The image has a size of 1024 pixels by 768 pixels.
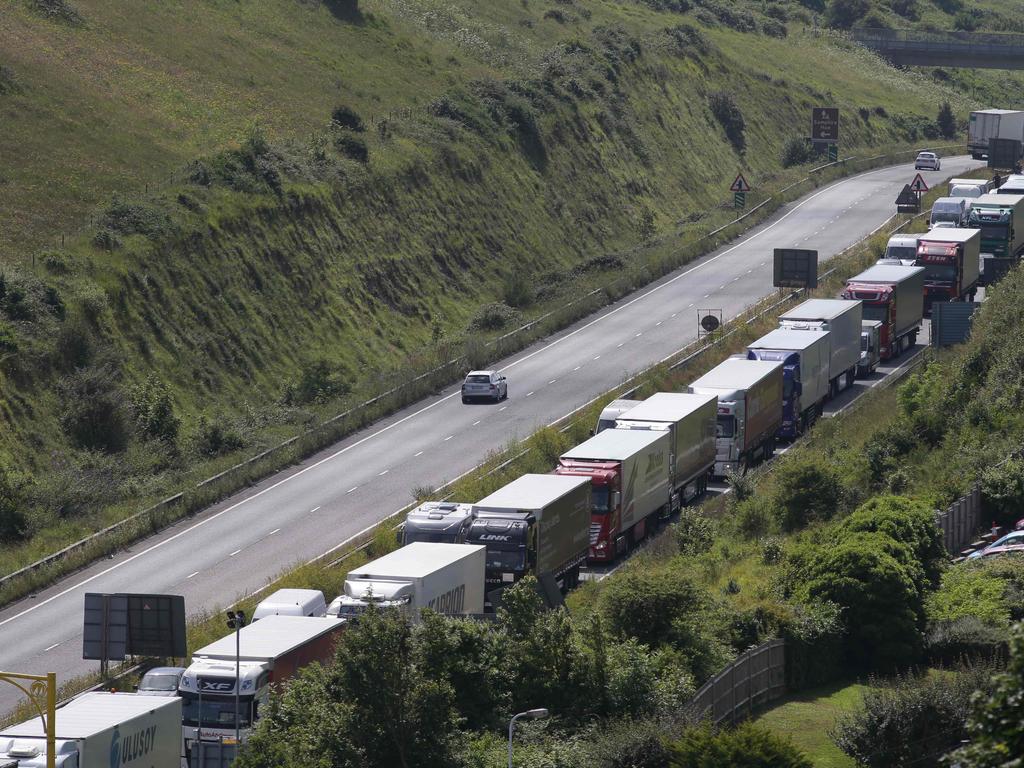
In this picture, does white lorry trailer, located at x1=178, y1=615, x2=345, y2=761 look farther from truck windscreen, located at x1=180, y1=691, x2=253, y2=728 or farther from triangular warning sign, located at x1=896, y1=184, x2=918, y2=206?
triangular warning sign, located at x1=896, y1=184, x2=918, y2=206

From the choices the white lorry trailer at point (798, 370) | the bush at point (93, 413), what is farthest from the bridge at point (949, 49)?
the bush at point (93, 413)

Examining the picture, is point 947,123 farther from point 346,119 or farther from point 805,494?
point 805,494

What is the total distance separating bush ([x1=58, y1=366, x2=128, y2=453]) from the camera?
60750 millimetres

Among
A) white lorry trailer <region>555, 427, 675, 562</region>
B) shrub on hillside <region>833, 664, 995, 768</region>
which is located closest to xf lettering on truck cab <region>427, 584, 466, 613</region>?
white lorry trailer <region>555, 427, 675, 562</region>

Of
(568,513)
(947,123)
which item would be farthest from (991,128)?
(568,513)

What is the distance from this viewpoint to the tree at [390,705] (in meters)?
29.6

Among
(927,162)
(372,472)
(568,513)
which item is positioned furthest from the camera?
(927,162)

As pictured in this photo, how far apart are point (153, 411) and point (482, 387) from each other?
559 inches

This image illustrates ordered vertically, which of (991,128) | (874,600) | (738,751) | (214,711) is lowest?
(214,711)

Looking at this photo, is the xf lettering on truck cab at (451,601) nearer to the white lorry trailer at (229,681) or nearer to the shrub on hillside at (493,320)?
the white lorry trailer at (229,681)

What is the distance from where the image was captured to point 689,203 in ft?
383

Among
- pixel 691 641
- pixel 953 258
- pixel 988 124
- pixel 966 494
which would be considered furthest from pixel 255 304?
pixel 988 124

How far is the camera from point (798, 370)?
2436 inches

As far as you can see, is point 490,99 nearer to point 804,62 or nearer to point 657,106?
point 657,106
